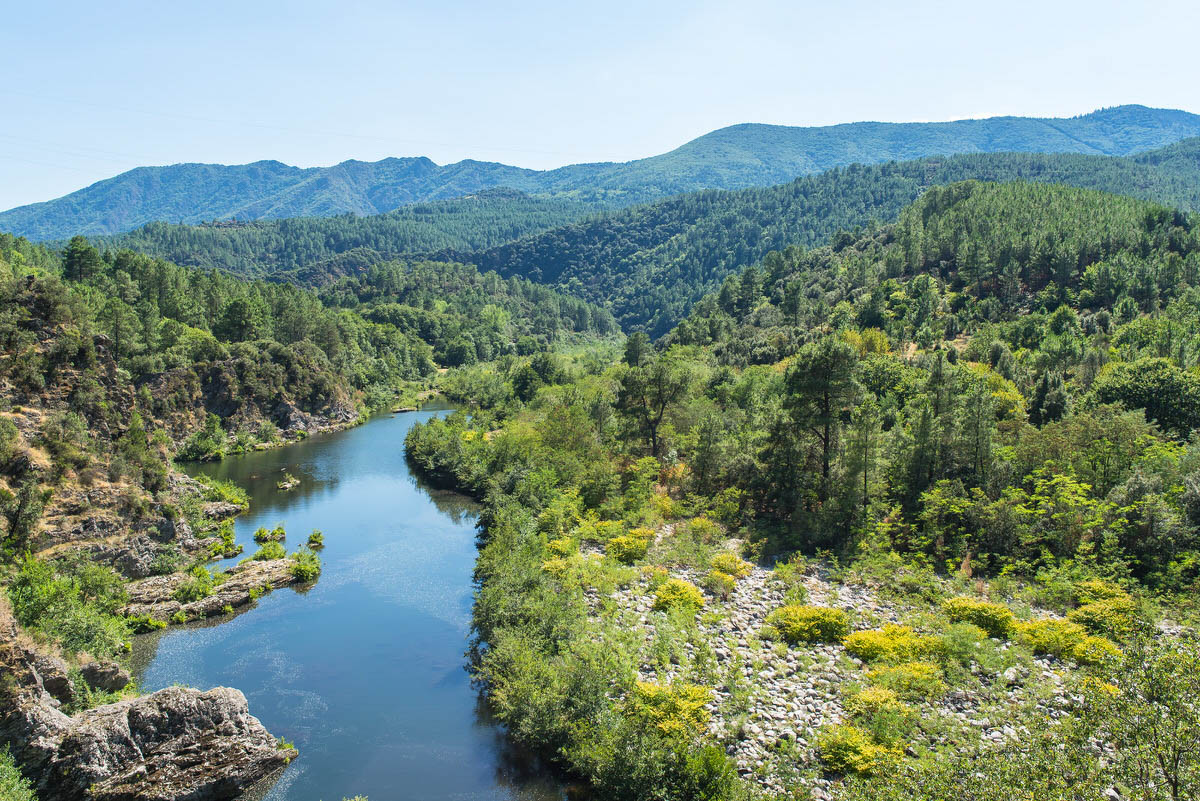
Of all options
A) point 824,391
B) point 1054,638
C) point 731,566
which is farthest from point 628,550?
point 1054,638

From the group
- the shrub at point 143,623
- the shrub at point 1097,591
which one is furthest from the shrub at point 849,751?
the shrub at point 143,623

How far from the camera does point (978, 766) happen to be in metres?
14.9

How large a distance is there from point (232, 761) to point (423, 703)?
7.83 metres

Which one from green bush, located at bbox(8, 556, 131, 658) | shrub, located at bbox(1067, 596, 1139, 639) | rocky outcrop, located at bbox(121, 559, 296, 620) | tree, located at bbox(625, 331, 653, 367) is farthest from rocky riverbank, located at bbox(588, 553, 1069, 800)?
tree, located at bbox(625, 331, 653, 367)

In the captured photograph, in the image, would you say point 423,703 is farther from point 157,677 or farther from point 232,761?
point 157,677

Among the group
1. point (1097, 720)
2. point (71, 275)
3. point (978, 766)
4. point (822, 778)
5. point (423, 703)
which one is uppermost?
point (71, 275)

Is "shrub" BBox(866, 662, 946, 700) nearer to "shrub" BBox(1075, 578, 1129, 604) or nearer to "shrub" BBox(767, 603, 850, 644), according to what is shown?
"shrub" BBox(767, 603, 850, 644)

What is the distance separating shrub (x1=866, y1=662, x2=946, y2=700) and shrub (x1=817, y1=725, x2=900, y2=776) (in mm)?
2936

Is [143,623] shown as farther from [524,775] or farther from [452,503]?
[452,503]

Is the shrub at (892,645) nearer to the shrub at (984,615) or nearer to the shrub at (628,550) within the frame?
the shrub at (984,615)

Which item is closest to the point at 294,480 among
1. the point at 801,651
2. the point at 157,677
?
the point at 157,677

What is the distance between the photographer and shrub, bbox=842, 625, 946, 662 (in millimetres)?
26422

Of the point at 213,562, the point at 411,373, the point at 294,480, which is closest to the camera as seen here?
the point at 213,562

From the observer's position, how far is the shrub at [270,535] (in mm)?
49062
